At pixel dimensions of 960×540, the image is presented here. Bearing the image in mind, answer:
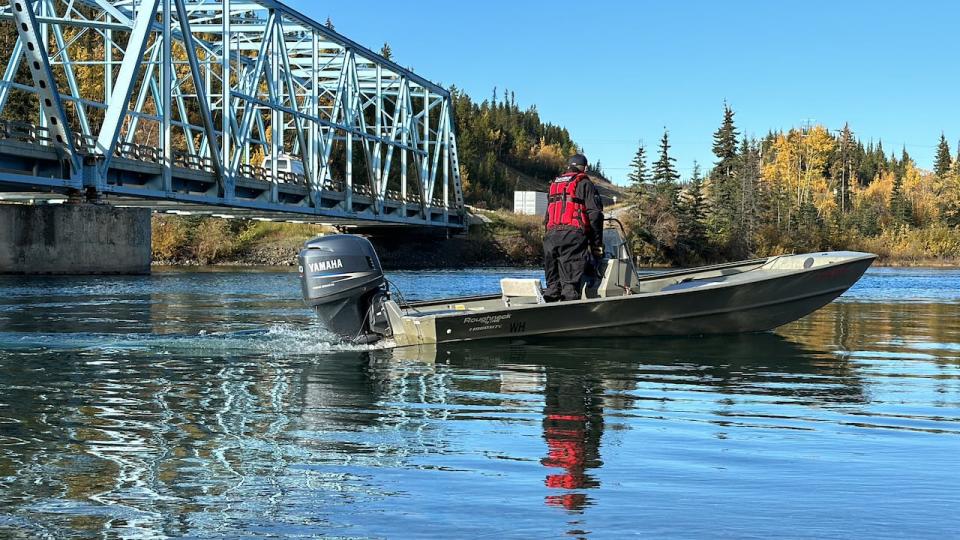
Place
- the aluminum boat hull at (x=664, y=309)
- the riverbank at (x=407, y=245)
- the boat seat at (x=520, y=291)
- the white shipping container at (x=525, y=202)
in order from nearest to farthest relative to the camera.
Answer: the aluminum boat hull at (x=664, y=309) → the boat seat at (x=520, y=291) → the riverbank at (x=407, y=245) → the white shipping container at (x=525, y=202)

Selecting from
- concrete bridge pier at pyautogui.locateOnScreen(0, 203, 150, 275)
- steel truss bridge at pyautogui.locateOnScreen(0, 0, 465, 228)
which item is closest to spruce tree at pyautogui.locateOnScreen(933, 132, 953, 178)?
steel truss bridge at pyautogui.locateOnScreen(0, 0, 465, 228)

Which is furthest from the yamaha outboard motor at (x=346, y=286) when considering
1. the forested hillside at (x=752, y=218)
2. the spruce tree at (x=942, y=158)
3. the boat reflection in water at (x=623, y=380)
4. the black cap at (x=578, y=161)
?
the spruce tree at (x=942, y=158)

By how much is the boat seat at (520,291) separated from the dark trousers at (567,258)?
32 cm

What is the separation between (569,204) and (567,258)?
2.39 feet

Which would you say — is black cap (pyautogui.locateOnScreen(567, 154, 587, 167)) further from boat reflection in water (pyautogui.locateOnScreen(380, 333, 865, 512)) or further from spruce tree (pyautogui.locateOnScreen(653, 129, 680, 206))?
spruce tree (pyautogui.locateOnScreen(653, 129, 680, 206))

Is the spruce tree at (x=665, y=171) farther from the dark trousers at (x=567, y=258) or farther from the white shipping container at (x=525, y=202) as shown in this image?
the dark trousers at (x=567, y=258)

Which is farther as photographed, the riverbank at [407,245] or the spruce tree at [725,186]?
the spruce tree at [725,186]

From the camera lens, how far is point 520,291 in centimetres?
1575

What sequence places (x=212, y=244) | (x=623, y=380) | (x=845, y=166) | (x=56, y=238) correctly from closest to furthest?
(x=623, y=380)
(x=56, y=238)
(x=212, y=244)
(x=845, y=166)

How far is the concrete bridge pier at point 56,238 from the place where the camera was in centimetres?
4147

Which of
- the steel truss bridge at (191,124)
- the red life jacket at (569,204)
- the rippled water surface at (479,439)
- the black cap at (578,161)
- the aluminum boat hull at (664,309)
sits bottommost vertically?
the rippled water surface at (479,439)

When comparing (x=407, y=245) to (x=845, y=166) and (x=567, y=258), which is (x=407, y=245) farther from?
(x=845, y=166)

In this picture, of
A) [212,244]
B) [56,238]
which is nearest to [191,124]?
[212,244]

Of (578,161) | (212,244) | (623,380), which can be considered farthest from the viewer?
(212,244)
